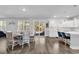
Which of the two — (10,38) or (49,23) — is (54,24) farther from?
(10,38)

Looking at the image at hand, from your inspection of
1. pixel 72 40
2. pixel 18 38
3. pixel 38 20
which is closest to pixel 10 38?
pixel 18 38

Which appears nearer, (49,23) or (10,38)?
(10,38)

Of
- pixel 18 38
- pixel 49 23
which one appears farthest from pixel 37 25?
pixel 18 38

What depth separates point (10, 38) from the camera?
5691mm

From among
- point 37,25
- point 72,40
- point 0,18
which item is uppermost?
point 0,18

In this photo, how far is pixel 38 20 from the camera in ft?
39.9

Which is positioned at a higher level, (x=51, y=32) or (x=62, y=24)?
(x=62, y=24)

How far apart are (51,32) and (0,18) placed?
5.61 metres
